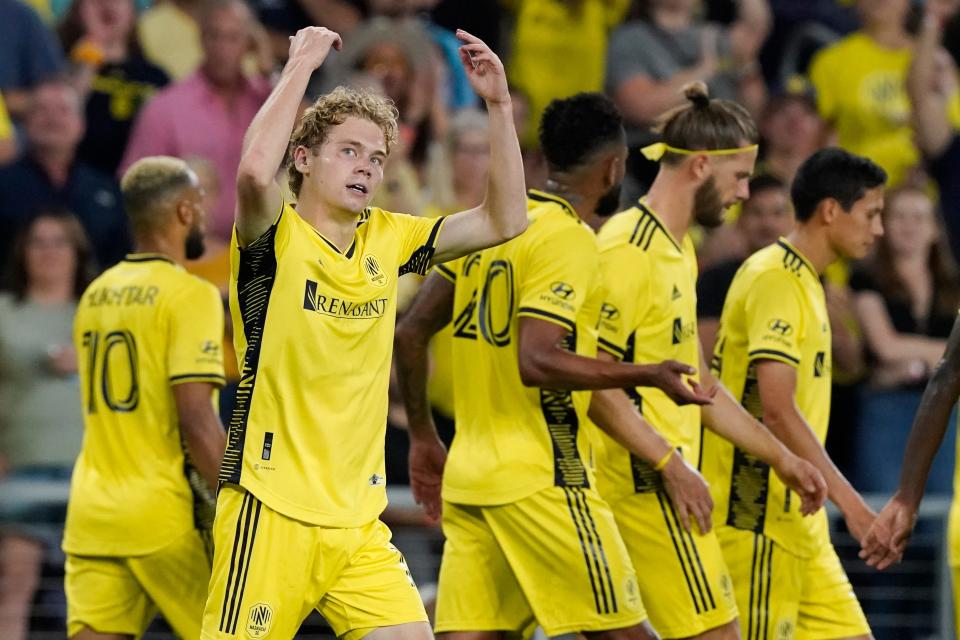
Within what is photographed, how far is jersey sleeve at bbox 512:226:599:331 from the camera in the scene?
6793mm

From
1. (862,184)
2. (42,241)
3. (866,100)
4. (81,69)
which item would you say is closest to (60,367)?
(42,241)

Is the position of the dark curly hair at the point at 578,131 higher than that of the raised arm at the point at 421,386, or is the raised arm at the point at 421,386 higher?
the dark curly hair at the point at 578,131

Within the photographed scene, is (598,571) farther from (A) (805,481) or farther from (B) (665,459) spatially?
(A) (805,481)

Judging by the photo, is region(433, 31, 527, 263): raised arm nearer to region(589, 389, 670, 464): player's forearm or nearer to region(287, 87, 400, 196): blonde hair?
region(287, 87, 400, 196): blonde hair

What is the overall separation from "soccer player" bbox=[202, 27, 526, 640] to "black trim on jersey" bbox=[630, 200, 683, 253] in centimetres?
149

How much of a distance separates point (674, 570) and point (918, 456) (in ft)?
3.81

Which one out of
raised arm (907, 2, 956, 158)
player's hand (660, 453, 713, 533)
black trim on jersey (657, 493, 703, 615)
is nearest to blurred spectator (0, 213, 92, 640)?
black trim on jersey (657, 493, 703, 615)

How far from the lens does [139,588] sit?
25.4ft

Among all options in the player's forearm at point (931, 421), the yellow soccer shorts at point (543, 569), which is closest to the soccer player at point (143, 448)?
the yellow soccer shorts at point (543, 569)

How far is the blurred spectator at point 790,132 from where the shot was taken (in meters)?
12.2

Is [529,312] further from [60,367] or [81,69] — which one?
[81,69]

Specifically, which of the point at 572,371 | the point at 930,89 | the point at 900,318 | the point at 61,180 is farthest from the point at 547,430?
the point at 930,89

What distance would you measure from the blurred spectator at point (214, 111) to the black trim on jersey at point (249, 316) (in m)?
5.22

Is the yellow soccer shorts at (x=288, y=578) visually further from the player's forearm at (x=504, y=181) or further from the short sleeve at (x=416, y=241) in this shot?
the player's forearm at (x=504, y=181)
